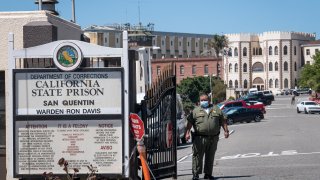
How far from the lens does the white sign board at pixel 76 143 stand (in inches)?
443

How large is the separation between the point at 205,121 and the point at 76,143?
125 inches

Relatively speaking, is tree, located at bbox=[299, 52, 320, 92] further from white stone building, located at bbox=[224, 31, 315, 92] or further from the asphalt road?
the asphalt road

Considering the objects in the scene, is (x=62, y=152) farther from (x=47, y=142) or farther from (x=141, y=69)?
(x=141, y=69)

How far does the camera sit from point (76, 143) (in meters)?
11.3

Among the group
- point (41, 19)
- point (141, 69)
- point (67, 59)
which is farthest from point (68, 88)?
point (141, 69)

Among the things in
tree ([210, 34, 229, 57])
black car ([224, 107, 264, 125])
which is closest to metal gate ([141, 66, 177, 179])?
black car ([224, 107, 264, 125])

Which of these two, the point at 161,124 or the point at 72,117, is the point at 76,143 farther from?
the point at 161,124

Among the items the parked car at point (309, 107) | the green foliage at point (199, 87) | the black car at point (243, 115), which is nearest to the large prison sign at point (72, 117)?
the black car at point (243, 115)

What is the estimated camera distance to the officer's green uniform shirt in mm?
13625

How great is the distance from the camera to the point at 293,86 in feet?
535

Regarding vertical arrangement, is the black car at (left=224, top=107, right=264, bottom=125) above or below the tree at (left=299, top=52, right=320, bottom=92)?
below

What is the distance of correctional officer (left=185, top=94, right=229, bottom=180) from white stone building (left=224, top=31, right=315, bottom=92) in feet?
479

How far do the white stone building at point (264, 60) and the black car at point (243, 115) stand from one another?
103 m

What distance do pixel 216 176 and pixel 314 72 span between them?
288 feet
